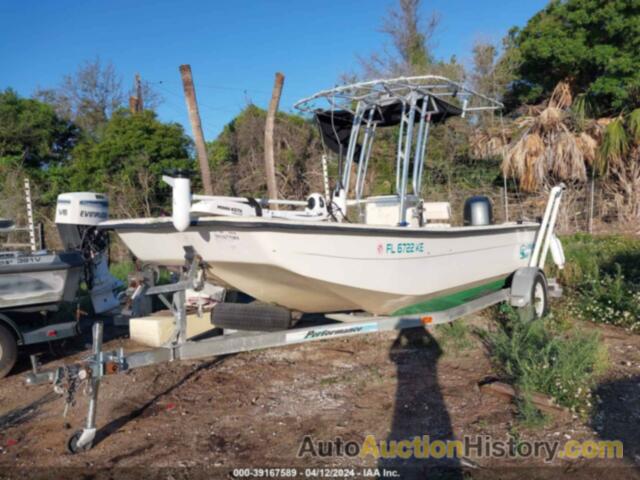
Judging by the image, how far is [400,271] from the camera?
15.5ft

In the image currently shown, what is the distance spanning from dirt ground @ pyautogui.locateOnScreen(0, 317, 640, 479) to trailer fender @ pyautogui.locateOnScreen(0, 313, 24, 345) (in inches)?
14.5

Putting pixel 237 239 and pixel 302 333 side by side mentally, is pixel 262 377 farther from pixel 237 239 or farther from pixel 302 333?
pixel 237 239

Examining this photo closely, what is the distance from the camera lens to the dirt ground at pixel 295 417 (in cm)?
322

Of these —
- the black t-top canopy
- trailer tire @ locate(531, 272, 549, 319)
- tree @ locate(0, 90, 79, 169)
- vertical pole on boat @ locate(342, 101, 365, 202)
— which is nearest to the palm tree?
trailer tire @ locate(531, 272, 549, 319)

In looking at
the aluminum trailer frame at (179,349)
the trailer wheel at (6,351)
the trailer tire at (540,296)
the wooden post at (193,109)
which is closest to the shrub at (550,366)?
the aluminum trailer frame at (179,349)

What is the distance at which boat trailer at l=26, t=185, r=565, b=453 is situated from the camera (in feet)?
11.1

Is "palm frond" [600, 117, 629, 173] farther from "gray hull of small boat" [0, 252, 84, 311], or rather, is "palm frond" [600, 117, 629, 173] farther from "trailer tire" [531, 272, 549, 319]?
"gray hull of small boat" [0, 252, 84, 311]

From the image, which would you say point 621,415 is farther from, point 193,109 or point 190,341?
point 193,109

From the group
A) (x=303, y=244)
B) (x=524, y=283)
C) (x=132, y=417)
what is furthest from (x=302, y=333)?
(x=524, y=283)

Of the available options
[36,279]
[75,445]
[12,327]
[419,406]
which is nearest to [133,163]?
[36,279]

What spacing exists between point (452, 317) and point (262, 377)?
1.79m

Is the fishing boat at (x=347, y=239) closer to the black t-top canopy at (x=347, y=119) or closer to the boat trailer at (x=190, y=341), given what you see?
the black t-top canopy at (x=347, y=119)

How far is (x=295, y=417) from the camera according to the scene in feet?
13.0

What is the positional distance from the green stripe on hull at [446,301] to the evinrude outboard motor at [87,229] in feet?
11.0
